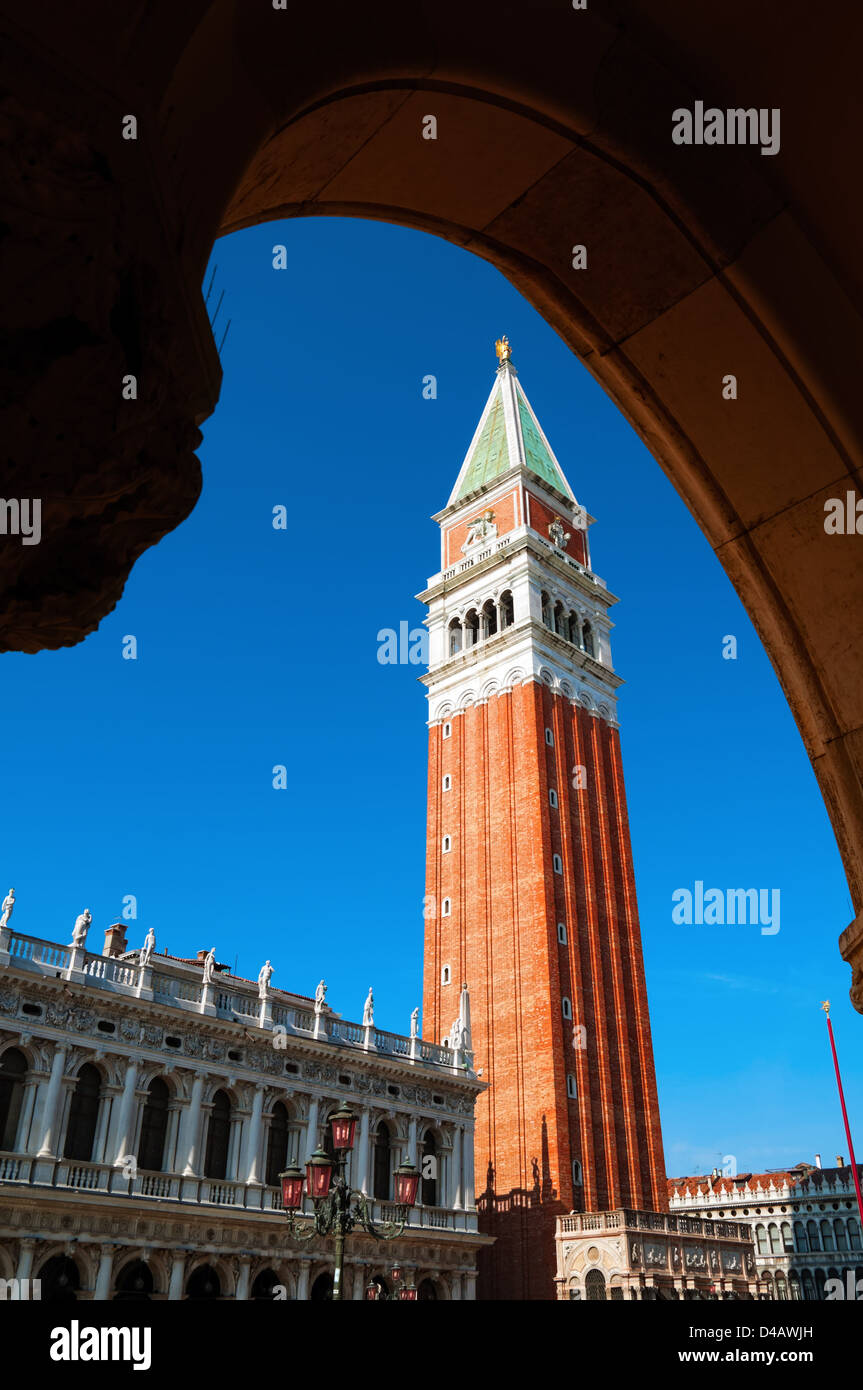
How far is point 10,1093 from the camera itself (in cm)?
2152

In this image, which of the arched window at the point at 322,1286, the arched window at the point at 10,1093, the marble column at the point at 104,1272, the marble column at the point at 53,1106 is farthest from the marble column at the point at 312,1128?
the arched window at the point at 10,1093

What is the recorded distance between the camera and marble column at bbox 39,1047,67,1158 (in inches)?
843

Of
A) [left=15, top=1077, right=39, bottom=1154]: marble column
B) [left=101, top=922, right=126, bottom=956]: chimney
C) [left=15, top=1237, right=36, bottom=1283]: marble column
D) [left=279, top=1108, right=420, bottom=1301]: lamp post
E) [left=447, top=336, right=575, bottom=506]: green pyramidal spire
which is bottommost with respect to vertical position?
[left=15, top=1237, right=36, bottom=1283]: marble column

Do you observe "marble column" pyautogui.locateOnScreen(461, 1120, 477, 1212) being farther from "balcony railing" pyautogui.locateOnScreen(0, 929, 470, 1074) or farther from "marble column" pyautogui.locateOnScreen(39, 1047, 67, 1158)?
"marble column" pyautogui.locateOnScreen(39, 1047, 67, 1158)

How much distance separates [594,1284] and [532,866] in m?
14.6

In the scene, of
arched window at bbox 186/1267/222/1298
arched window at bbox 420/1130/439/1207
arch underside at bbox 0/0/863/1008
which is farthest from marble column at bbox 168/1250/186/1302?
arch underside at bbox 0/0/863/1008

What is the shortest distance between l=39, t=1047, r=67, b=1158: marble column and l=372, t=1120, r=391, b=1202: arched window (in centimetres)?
1050

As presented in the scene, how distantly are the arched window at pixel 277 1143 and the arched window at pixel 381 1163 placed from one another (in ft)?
11.0

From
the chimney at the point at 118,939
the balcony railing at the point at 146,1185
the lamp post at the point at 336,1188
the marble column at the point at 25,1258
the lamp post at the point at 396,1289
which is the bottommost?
the lamp post at the point at 396,1289

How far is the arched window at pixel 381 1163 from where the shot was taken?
94.8 ft

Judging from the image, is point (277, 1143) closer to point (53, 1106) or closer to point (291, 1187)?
point (53, 1106)

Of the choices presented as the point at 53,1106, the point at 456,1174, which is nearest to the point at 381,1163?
A: the point at 456,1174

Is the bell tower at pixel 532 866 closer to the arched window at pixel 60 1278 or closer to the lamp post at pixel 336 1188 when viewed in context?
the arched window at pixel 60 1278
